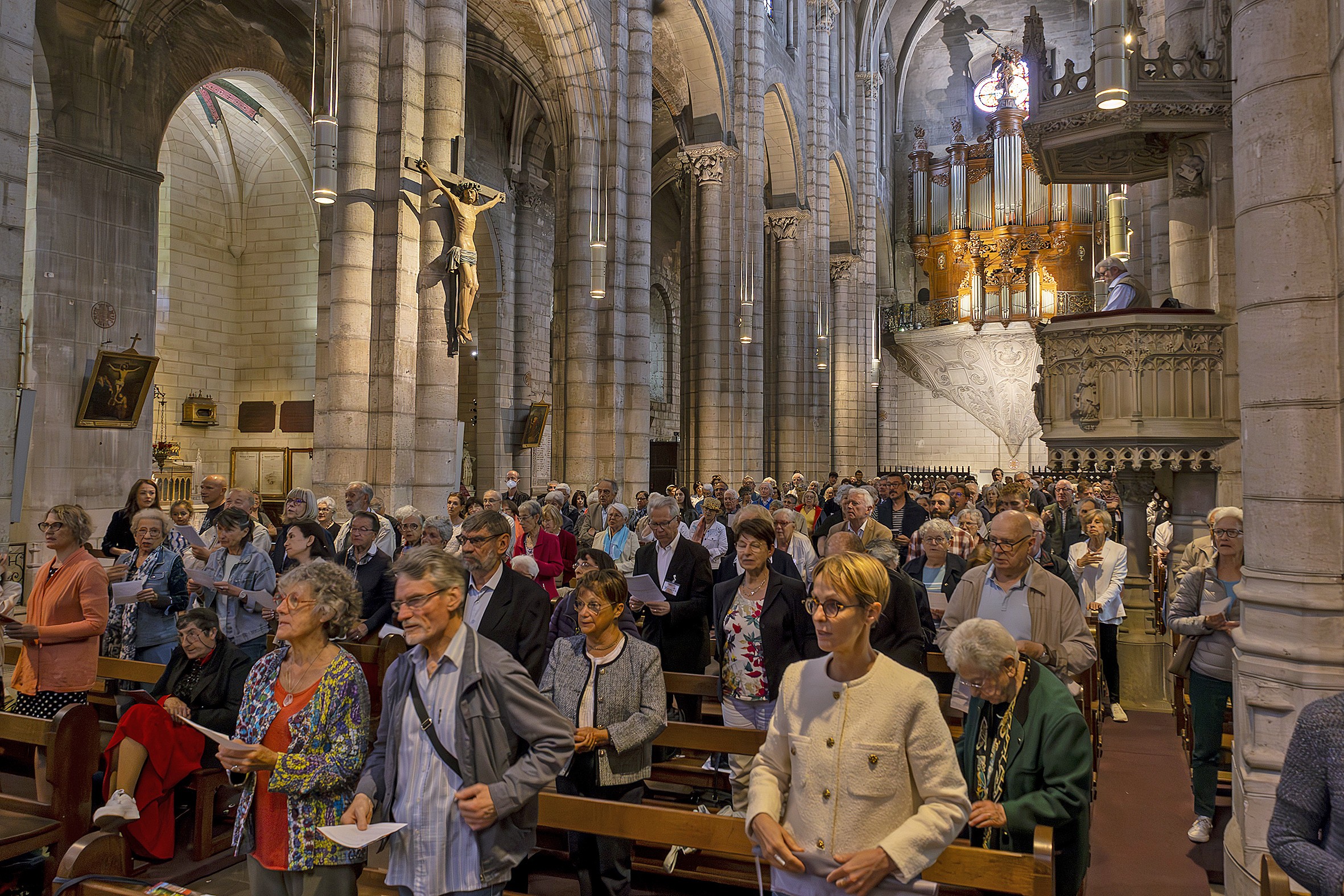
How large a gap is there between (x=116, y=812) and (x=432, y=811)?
4.01 feet

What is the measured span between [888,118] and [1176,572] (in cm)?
2889

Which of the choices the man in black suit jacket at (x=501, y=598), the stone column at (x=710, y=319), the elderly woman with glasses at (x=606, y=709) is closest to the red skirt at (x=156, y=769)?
the man in black suit jacket at (x=501, y=598)

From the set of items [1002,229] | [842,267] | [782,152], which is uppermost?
[782,152]

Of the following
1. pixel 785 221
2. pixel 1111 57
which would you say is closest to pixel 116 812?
pixel 1111 57

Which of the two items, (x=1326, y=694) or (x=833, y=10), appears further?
(x=833, y=10)

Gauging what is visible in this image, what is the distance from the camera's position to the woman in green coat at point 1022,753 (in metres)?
2.62

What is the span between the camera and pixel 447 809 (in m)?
2.34

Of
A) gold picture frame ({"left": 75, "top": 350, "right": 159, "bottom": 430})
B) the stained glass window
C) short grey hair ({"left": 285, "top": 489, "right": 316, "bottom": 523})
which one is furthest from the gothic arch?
short grey hair ({"left": 285, "top": 489, "right": 316, "bottom": 523})

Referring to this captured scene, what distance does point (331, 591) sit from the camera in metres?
2.71

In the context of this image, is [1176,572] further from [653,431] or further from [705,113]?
[653,431]

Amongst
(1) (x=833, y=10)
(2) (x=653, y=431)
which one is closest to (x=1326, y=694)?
(1) (x=833, y=10)

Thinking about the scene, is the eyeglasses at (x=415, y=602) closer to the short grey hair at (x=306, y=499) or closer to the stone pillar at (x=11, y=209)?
the stone pillar at (x=11, y=209)

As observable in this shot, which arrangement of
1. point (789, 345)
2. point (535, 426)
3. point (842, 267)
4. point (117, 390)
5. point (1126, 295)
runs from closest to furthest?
point (1126, 295)
point (117, 390)
point (535, 426)
point (789, 345)
point (842, 267)

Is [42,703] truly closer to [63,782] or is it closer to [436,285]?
[63,782]
